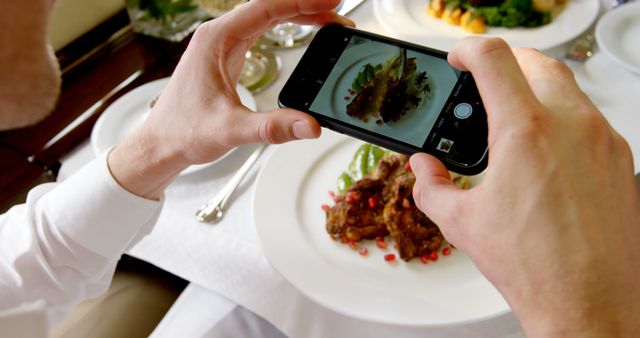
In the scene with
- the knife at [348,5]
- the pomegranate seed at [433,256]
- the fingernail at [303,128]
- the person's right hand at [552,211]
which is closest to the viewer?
the person's right hand at [552,211]

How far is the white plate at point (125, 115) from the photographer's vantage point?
1062 millimetres

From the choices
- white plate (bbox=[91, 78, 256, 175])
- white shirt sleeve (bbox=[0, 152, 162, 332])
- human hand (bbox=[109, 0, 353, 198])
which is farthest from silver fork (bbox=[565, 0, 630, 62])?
white shirt sleeve (bbox=[0, 152, 162, 332])

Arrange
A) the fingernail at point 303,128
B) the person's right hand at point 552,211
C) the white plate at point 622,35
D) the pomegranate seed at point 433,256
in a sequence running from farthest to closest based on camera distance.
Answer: the white plate at point 622,35 < the pomegranate seed at point 433,256 < the fingernail at point 303,128 < the person's right hand at point 552,211

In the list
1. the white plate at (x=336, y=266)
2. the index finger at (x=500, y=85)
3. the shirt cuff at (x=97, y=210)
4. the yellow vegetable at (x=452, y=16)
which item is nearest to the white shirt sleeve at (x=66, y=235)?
the shirt cuff at (x=97, y=210)

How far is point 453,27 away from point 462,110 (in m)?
0.57

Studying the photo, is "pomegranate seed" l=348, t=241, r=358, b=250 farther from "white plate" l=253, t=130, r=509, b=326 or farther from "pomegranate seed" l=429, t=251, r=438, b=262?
"pomegranate seed" l=429, t=251, r=438, b=262

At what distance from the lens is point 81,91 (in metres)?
1.38

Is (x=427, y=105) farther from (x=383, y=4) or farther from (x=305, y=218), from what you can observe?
(x=383, y=4)

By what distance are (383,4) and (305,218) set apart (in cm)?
61

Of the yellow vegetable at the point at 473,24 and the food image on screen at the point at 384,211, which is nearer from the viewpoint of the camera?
the food image on screen at the point at 384,211

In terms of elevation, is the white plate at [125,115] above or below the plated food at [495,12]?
below

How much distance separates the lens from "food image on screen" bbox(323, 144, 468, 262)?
82cm

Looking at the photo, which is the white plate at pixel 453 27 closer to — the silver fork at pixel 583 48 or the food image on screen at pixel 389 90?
the silver fork at pixel 583 48

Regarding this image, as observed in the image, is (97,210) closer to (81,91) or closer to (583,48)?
(81,91)
